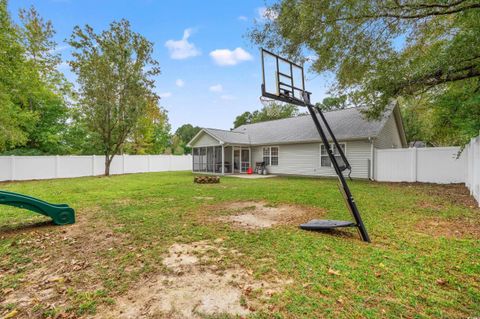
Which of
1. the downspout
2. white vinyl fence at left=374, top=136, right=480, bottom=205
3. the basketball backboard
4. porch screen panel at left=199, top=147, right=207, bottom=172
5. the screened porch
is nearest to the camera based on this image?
the basketball backboard

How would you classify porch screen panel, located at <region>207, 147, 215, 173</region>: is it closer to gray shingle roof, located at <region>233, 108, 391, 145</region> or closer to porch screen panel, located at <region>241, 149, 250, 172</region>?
porch screen panel, located at <region>241, 149, 250, 172</region>

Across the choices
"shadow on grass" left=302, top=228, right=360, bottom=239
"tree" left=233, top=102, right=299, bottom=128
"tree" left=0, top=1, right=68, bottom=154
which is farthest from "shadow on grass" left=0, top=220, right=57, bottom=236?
"tree" left=233, top=102, right=299, bottom=128

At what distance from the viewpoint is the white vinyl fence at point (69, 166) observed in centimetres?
1309

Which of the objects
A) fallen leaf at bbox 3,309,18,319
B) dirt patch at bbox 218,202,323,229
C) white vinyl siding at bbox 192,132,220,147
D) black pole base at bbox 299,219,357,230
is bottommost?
fallen leaf at bbox 3,309,18,319

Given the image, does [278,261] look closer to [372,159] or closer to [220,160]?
[372,159]

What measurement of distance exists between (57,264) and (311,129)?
48.3ft

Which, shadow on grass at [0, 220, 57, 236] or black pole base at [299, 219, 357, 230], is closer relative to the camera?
black pole base at [299, 219, 357, 230]

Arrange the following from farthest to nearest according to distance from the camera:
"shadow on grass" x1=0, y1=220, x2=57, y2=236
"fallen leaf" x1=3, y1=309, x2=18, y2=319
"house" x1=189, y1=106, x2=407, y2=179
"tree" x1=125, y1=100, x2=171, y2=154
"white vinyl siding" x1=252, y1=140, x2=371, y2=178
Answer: "tree" x1=125, y1=100, x2=171, y2=154, "house" x1=189, y1=106, x2=407, y2=179, "white vinyl siding" x1=252, y1=140, x2=371, y2=178, "shadow on grass" x1=0, y1=220, x2=57, y2=236, "fallen leaf" x1=3, y1=309, x2=18, y2=319

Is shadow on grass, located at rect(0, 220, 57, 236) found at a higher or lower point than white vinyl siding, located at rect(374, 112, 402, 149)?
lower

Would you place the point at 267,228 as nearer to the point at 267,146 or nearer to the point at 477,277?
the point at 477,277

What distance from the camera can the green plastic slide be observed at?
161 inches

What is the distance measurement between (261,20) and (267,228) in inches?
292

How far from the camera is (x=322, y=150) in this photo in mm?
13922

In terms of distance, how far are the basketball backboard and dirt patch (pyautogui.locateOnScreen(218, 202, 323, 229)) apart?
245cm
